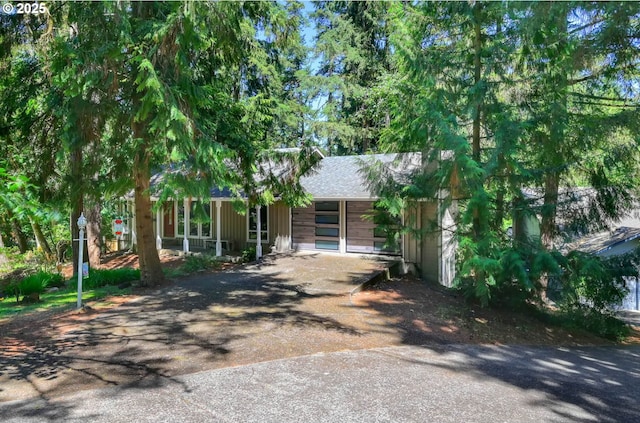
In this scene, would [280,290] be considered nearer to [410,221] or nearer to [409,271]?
[410,221]

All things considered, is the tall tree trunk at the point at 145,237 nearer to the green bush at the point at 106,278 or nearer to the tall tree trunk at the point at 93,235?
the green bush at the point at 106,278

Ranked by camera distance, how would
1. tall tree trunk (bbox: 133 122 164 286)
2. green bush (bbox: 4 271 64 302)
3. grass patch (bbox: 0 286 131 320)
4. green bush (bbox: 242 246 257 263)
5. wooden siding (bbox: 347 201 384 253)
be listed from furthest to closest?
green bush (bbox: 242 246 257 263), wooden siding (bbox: 347 201 384 253), green bush (bbox: 4 271 64 302), tall tree trunk (bbox: 133 122 164 286), grass patch (bbox: 0 286 131 320)

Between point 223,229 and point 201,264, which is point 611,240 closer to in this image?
point 223,229

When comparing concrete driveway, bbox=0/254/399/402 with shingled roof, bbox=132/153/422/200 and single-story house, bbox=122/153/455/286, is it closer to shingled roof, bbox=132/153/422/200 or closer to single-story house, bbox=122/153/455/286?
single-story house, bbox=122/153/455/286

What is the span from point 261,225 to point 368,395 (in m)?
12.0

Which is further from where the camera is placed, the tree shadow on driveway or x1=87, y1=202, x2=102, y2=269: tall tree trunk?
x1=87, y1=202, x2=102, y2=269: tall tree trunk

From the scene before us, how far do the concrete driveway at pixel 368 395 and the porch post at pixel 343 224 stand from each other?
8260 mm

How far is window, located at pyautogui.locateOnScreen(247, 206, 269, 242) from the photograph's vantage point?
53.1 ft

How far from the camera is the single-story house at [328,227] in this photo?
13156mm

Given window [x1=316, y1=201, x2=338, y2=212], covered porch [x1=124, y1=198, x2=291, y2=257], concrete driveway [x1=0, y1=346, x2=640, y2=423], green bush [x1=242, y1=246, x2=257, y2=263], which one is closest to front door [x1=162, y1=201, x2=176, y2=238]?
covered porch [x1=124, y1=198, x2=291, y2=257]

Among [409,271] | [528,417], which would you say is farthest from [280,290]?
[528,417]

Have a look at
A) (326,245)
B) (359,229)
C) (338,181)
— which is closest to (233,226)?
(326,245)

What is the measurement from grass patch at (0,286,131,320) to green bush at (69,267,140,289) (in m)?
0.36

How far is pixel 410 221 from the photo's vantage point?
10.0m
